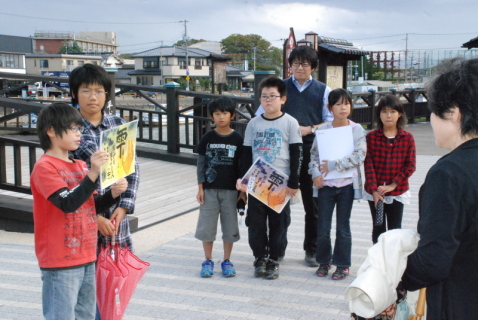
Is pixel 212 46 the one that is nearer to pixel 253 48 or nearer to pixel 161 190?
pixel 253 48

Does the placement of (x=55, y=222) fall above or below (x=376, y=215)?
above

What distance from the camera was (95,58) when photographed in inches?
3536

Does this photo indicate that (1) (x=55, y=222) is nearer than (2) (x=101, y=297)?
Yes

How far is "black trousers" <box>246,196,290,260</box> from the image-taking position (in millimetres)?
4832

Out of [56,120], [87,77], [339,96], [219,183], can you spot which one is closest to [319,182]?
[339,96]

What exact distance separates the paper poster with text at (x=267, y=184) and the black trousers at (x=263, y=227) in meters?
0.10

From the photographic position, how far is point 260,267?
487 centimetres

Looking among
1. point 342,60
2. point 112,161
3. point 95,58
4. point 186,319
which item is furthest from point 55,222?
point 95,58

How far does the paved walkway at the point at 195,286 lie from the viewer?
408cm

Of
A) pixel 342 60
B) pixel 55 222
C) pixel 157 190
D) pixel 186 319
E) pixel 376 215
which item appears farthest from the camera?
pixel 342 60

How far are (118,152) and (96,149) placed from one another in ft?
0.95

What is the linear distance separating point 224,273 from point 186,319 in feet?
3.09

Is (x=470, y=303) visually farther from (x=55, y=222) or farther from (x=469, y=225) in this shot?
(x=55, y=222)

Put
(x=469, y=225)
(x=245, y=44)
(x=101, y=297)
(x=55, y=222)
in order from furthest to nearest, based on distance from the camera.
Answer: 1. (x=245, y=44)
2. (x=101, y=297)
3. (x=55, y=222)
4. (x=469, y=225)
